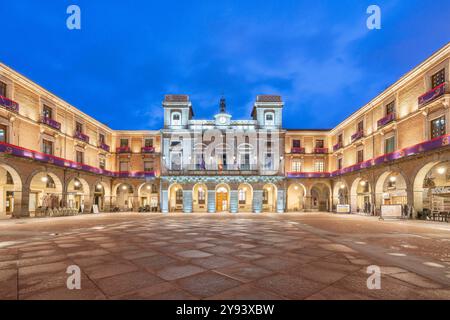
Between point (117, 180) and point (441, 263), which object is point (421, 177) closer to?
point (441, 263)

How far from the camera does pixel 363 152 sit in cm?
2644

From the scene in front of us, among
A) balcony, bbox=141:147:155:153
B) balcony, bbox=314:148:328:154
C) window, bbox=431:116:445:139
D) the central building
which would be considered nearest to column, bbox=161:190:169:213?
the central building

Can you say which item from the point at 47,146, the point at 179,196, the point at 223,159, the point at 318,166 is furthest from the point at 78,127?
the point at 318,166

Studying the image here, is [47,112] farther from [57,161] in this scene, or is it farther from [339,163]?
[339,163]

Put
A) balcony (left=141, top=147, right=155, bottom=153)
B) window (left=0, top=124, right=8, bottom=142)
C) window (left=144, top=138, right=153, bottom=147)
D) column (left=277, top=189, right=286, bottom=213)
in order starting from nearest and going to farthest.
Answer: window (left=0, top=124, right=8, bottom=142), column (left=277, top=189, right=286, bottom=213), balcony (left=141, top=147, right=155, bottom=153), window (left=144, top=138, right=153, bottom=147)

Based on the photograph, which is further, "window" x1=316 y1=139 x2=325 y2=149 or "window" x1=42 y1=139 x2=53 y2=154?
"window" x1=316 y1=139 x2=325 y2=149

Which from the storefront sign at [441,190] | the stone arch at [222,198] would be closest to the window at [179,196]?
the stone arch at [222,198]

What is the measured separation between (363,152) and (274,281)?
88.6ft

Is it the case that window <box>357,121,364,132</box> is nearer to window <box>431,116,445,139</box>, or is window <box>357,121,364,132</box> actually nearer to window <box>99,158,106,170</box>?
window <box>431,116,445,139</box>

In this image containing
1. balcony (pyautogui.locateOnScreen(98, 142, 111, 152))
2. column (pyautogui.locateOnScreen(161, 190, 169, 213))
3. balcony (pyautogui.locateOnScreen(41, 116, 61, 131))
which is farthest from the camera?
balcony (pyautogui.locateOnScreen(98, 142, 111, 152))

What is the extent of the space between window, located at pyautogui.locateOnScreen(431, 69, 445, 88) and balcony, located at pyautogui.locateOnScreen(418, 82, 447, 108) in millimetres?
944

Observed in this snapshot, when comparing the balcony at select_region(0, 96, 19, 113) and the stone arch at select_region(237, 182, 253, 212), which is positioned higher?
the balcony at select_region(0, 96, 19, 113)

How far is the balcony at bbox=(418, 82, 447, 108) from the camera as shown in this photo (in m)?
16.0

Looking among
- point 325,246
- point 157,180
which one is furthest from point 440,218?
point 157,180
